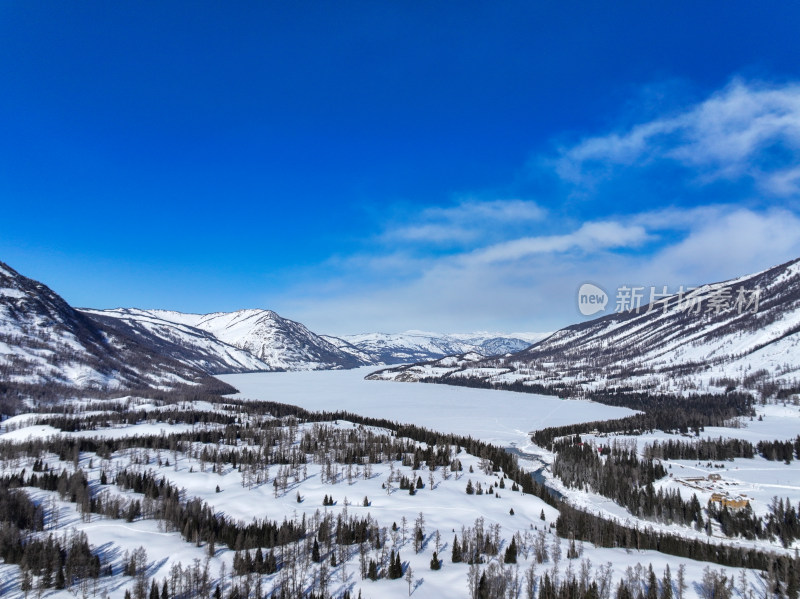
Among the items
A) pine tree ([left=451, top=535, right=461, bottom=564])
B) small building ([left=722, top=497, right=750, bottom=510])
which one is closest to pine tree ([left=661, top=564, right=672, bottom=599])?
pine tree ([left=451, top=535, right=461, bottom=564])

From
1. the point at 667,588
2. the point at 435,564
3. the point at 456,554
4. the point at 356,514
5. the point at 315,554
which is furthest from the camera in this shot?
the point at 356,514

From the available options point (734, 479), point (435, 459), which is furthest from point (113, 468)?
point (734, 479)

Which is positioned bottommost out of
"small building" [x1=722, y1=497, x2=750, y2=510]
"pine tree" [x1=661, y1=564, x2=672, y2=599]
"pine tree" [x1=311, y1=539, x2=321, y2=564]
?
"small building" [x1=722, y1=497, x2=750, y2=510]

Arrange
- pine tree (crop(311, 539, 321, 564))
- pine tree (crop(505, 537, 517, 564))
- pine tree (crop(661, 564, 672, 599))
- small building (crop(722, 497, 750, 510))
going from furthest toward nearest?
small building (crop(722, 497, 750, 510))
pine tree (crop(505, 537, 517, 564))
pine tree (crop(311, 539, 321, 564))
pine tree (crop(661, 564, 672, 599))

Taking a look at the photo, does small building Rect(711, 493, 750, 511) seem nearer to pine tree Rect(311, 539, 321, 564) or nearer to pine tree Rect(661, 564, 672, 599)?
pine tree Rect(661, 564, 672, 599)

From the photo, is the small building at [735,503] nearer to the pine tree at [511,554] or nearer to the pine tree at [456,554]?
the pine tree at [511,554]

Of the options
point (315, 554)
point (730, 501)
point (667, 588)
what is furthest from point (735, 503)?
point (315, 554)

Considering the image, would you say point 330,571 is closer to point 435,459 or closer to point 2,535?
point 2,535

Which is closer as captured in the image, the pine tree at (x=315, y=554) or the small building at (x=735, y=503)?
the pine tree at (x=315, y=554)

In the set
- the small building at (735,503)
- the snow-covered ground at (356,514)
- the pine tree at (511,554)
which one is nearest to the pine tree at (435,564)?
the snow-covered ground at (356,514)

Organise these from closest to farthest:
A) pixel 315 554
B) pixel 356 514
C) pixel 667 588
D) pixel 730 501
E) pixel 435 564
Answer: pixel 667 588 → pixel 435 564 → pixel 315 554 → pixel 356 514 → pixel 730 501

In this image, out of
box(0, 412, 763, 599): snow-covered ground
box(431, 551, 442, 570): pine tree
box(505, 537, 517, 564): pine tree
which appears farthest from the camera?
box(505, 537, 517, 564): pine tree

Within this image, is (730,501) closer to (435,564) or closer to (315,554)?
(435,564)
